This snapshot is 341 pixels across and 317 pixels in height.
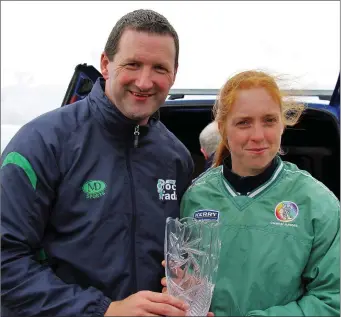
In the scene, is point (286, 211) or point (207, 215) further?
point (207, 215)

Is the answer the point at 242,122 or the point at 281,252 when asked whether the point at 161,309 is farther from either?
the point at 242,122

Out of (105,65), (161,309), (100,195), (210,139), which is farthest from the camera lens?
(210,139)

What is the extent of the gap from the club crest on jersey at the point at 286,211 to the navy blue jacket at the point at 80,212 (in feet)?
1.32

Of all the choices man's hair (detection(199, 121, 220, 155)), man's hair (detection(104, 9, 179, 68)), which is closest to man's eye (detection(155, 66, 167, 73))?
man's hair (detection(104, 9, 179, 68))

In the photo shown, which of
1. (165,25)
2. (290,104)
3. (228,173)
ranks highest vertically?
(165,25)

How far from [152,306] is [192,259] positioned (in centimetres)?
26

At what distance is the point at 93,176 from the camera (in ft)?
5.83

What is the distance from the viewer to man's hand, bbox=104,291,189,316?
4.97 ft

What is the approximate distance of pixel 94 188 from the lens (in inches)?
69.4

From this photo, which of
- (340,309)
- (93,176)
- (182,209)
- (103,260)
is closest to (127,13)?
(93,176)

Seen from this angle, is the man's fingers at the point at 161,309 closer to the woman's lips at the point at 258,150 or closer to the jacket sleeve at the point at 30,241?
the jacket sleeve at the point at 30,241

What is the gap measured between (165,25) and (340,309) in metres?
1.13

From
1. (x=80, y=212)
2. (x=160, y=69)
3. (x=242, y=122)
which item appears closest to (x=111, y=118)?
(x=160, y=69)

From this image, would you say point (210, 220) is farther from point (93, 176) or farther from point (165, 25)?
point (165, 25)
